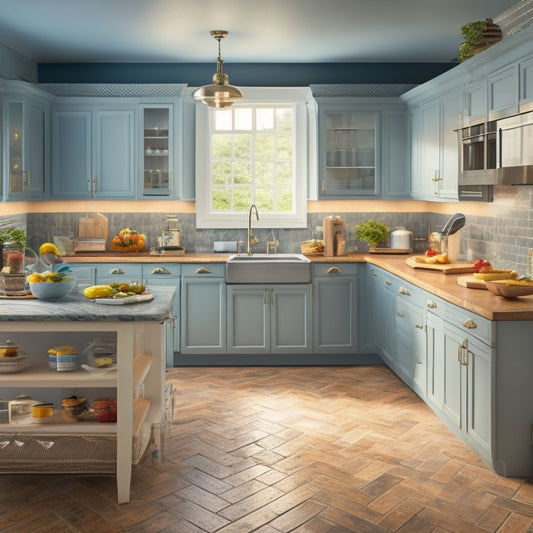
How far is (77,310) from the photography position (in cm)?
402

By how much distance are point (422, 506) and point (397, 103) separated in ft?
15.2

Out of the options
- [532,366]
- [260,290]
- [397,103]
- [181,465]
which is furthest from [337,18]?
[181,465]

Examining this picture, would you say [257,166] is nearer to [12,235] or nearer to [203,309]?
[203,309]

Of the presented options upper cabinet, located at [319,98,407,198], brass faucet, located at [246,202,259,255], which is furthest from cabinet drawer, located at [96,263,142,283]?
upper cabinet, located at [319,98,407,198]

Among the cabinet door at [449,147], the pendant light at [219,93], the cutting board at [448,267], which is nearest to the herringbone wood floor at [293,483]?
the cutting board at [448,267]

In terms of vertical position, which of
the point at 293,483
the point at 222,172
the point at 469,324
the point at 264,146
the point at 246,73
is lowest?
the point at 293,483

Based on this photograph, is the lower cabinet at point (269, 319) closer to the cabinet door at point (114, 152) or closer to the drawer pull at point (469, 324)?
the cabinet door at point (114, 152)

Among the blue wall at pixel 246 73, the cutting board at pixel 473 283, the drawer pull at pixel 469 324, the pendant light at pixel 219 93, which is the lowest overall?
the drawer pull at pixel 469 324

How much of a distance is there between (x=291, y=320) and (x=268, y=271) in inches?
20.4

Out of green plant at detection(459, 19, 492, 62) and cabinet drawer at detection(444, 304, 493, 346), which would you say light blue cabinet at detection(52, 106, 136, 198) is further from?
cabinet drawer at detection(444, 304, 493, 346)

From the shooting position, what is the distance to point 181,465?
14.6ft

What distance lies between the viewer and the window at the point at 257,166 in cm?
778

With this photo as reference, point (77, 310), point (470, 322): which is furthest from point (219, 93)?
point (470, 322)

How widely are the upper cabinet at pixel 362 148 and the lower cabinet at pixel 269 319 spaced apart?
1.14m
